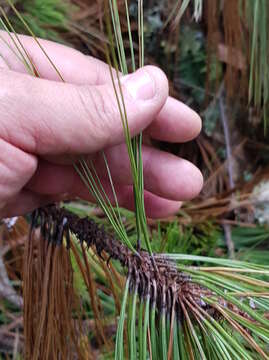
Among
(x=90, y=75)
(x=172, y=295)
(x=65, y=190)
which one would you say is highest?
(x=90, y=75)

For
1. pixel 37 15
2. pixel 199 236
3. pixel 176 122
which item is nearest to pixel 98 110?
pixel 176 122

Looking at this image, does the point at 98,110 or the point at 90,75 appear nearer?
the point at 98,110

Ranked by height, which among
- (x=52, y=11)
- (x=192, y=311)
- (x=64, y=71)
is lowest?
(x=192, y=311)

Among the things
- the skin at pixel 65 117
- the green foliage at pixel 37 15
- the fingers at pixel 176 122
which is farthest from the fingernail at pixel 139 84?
the green foliage at pixel 37 15

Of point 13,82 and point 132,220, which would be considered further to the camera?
point 132,220

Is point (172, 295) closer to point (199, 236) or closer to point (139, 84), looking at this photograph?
point (139, 84)

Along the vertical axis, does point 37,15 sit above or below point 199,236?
above

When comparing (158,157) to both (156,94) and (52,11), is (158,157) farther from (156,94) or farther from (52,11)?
(52,11)

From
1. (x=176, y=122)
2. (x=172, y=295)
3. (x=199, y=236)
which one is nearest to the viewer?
(x=172, y=295)

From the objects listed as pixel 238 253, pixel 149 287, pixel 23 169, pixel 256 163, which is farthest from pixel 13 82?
pixel 256 163
